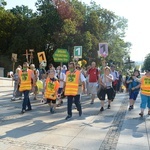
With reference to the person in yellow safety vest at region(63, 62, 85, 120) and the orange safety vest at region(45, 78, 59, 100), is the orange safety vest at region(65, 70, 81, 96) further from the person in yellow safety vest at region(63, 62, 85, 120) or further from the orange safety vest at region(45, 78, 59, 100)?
the orange safety vest at region(45, 78, 59, 100)

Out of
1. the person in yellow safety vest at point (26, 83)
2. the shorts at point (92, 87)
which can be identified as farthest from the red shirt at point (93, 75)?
the person in yellow safety vest at point (26, 83)

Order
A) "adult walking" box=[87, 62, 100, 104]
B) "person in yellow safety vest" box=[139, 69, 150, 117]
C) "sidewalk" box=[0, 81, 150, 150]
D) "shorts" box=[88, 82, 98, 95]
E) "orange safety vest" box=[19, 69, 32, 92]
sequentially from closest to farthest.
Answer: "sidewalk" box=[0, 81, 150, 150], "person in yellow safety vest" box=[139, 69, 150, 117], "orange safety vest" box=[19, 69, 32, 92], "shorts" box=[88, 82, 98, 95], "adult walking" box=[87, 62, 100, 104]

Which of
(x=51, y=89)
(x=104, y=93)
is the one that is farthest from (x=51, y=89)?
(x=104, y=93)

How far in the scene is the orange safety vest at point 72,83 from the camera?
8.38m

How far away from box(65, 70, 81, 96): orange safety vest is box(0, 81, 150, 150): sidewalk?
33.0 inches

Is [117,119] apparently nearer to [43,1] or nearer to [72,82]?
[72,82]

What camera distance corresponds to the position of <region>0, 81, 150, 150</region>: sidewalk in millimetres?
5793

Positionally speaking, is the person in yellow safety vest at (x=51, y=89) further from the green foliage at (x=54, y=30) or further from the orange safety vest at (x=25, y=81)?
the green foliage at (x=54, y=30)

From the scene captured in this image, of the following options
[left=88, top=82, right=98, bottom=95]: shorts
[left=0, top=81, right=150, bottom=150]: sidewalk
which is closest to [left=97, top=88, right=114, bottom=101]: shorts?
[left=0, top=81, right=150, bottom=150]: sidewalk

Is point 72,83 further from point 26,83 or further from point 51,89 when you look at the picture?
point 26,83

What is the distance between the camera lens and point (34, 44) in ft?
126

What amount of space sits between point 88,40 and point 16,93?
85.8 ft

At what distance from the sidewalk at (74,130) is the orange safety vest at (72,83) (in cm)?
84

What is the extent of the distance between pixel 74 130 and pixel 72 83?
1904 mm
